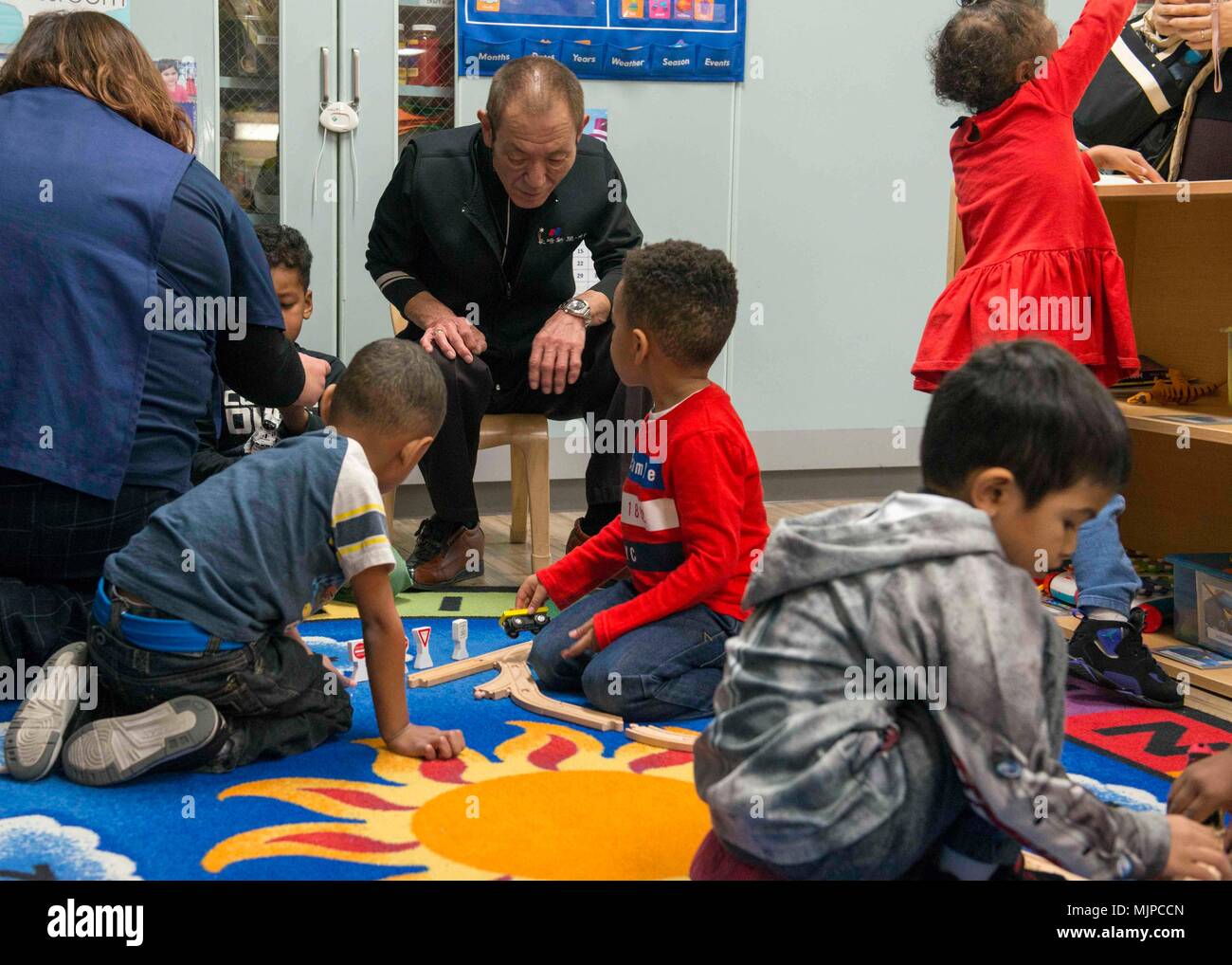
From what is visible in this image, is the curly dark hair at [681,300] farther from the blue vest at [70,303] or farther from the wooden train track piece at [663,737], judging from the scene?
the blue vest at [70,303]

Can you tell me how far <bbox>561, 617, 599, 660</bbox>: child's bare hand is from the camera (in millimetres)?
1983

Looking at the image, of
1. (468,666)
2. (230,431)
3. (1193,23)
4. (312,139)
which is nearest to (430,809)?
(468,666)

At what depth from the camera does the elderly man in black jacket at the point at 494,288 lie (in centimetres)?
274

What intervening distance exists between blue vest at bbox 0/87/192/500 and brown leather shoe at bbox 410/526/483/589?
1.01 meters

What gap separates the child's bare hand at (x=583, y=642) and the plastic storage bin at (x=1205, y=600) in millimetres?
1086

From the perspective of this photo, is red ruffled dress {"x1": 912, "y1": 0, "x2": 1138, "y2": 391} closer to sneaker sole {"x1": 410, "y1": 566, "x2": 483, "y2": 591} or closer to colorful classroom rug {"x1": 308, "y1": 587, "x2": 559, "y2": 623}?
colorful classroom rug {"x1": 308, "y1": 587, "x2": 559, "y2": 623}

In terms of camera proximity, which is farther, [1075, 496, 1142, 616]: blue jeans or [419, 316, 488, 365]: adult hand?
[419, 316, 488, 365]: adult hand

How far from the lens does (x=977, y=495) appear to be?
1.13 metres

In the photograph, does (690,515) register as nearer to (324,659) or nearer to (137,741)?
(324,659)

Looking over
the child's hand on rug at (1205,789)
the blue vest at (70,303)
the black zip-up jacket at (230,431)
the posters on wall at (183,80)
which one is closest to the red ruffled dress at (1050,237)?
the child's hand on rug at (1205,789)

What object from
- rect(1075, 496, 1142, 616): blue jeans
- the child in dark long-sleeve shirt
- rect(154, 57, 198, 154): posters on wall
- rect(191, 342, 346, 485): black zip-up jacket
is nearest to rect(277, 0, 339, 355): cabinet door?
rect(154, 57, 198, 154): posters on wall

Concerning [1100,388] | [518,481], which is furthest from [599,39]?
[1100,388]

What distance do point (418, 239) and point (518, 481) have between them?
678 mm
